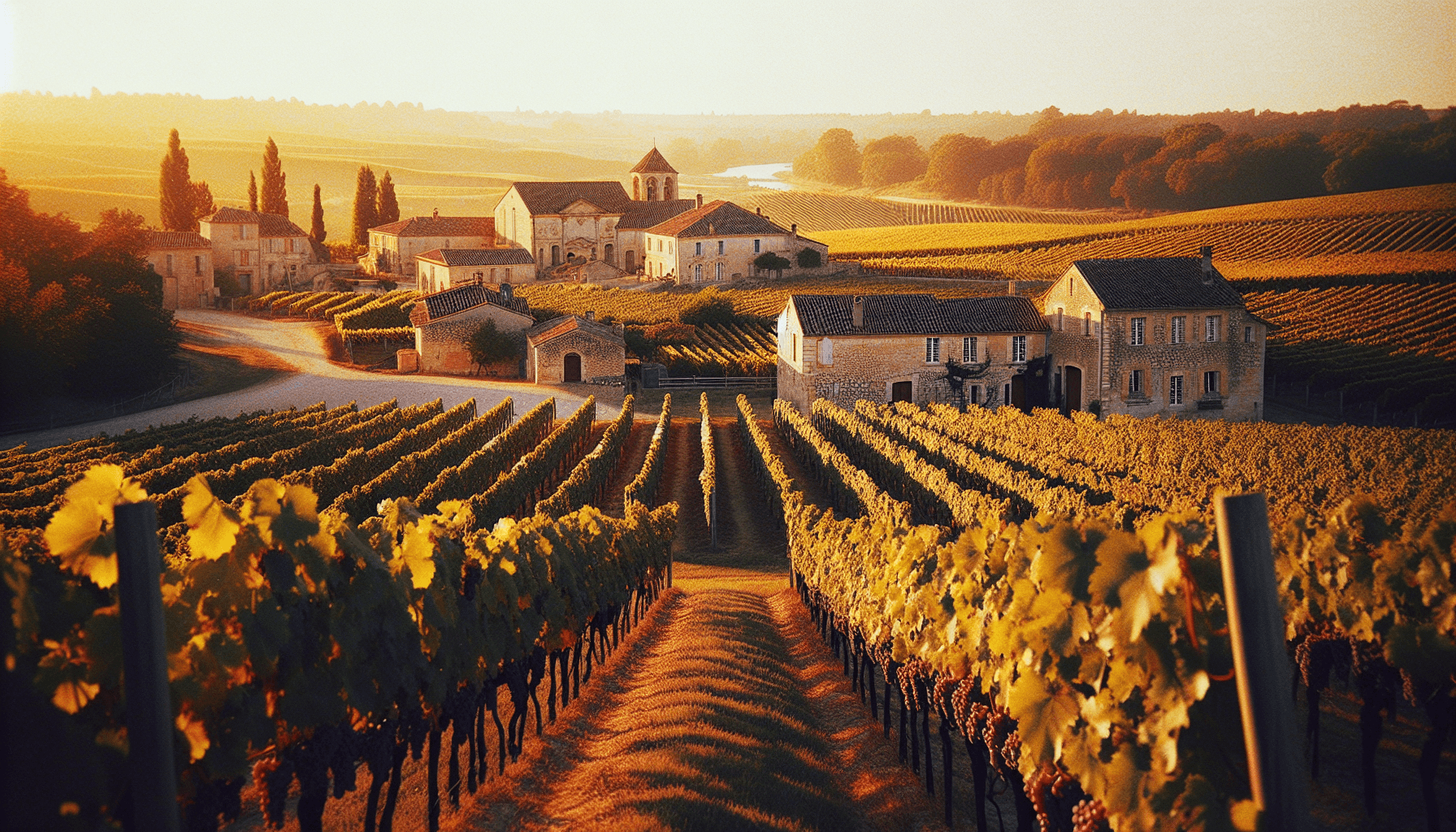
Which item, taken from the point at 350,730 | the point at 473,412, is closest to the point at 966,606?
the point at 350,730

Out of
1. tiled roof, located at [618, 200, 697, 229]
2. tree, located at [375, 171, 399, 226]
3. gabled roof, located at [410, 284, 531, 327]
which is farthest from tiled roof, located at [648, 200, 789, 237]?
tree, located at [375, 171, 399, 226]

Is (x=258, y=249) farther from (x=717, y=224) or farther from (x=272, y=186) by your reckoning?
(x=717, y=224)

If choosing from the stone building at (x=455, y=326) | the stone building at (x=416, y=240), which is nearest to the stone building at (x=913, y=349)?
the stone building at (x=455, y=326)

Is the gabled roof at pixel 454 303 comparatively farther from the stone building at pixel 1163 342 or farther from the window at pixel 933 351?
the stone building at pixel 1163 342

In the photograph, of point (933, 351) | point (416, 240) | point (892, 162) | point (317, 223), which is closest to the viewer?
point (933, 351)

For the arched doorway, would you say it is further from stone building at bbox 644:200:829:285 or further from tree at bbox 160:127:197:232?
tree at bbox 160:127:197:232

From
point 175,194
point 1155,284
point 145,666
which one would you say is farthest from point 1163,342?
point 175,194
